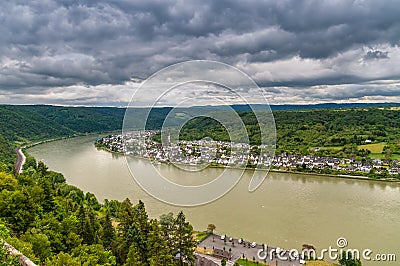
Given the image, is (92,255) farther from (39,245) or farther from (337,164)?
(337,164)

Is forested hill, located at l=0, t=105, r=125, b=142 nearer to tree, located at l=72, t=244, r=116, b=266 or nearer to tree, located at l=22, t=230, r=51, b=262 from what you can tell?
tree, located at l=22, t=230, r=51, b=262

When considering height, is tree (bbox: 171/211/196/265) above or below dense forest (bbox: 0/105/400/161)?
below

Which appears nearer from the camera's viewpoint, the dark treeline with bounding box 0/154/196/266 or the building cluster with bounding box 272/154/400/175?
the dark treeline with bounding box 0/154/196/266

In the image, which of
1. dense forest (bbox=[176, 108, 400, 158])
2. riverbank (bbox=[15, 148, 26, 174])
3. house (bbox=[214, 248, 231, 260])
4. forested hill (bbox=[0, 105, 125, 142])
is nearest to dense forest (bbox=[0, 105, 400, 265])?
dense forest (bbox=[176, 108, 400, 158])

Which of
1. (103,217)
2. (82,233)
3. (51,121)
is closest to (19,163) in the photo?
(103,217)

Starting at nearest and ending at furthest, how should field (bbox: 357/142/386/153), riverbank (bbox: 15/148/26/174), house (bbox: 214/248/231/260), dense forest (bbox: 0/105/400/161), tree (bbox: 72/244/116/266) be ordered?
tree (bbox: 72/244/116/266), house (bbox: 214/248/231/260), riverbank (bbox: 15/148/26/174), field (bbox: 357/142/386/153), dense forest (bbox: 0/105/400/161)

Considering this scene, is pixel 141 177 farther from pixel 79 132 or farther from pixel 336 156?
pixel 79 132

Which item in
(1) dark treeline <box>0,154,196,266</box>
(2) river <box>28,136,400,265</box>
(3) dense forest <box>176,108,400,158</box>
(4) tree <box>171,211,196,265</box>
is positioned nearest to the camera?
(1) dark treeline <box>0,154,196,266</box>

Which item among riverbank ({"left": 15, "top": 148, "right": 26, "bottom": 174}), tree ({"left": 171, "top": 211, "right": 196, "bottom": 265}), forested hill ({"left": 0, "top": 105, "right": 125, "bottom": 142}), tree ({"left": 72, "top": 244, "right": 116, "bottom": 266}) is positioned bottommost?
riverbank ({"left": 15, "top": 148, "right": 26, "bottom": 174})

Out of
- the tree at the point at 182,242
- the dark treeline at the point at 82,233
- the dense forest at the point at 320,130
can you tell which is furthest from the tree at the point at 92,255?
the dense forest at the point at 320,130
